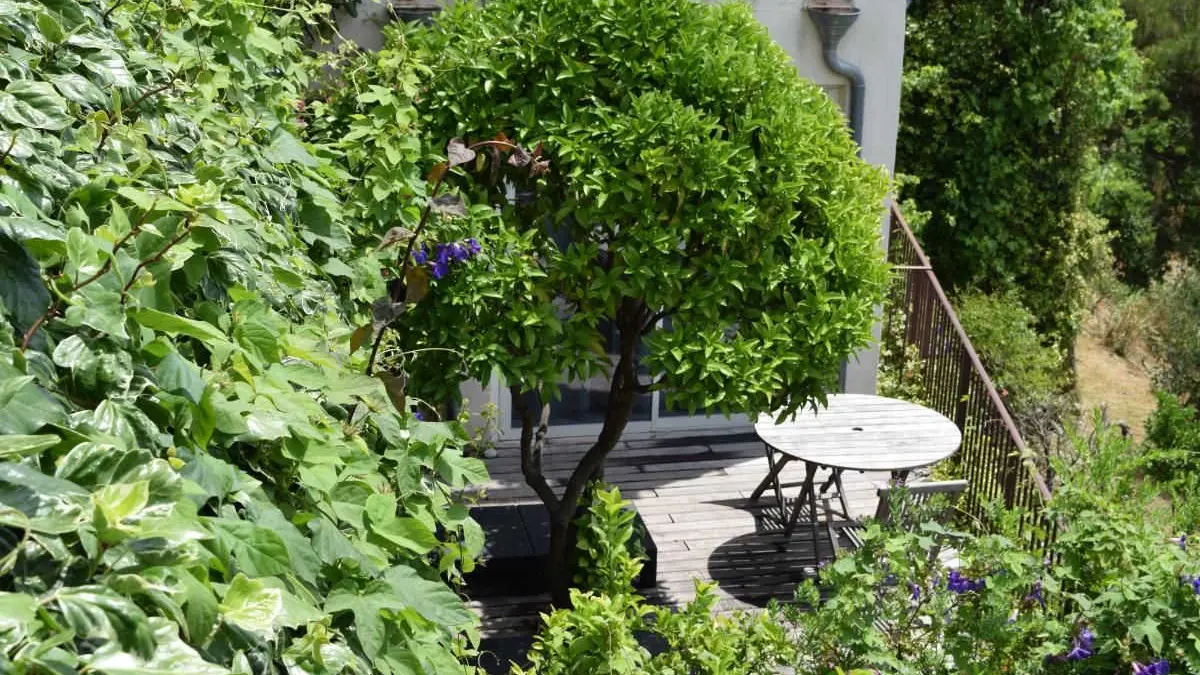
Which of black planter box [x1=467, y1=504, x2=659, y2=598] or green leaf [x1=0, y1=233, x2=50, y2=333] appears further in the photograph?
black planter box [x1=467, y1=504, x2=659, y2=598]

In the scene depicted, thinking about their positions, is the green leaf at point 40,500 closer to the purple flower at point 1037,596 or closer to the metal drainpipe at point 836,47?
the purple flower at point 1037,596

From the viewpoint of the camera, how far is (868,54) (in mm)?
9562

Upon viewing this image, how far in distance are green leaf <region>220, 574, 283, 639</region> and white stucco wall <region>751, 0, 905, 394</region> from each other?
8.51 meters

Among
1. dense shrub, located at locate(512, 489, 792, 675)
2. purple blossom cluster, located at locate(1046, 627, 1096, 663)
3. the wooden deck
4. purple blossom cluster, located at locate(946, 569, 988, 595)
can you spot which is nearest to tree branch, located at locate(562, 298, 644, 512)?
the wooden deck

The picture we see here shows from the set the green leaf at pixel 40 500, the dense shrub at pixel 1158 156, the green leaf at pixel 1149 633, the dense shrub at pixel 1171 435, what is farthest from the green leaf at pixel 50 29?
the dense shrub at pixel 1158 156

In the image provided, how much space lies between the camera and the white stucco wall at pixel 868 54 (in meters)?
9.40

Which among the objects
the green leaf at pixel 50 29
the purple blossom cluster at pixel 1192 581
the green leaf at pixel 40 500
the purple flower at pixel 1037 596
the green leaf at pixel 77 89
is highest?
the green leaf at pixel 50 29

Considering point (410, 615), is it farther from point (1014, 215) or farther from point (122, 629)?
point (1014, 215)

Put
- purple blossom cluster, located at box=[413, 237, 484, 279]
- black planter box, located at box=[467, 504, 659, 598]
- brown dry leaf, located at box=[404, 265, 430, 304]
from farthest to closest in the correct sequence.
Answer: black planter box, located at box=[467, 504, 659, 598] < purple blossom cluster, located at box=[413, 237, 484, 279] < brown dry leaf, located at box=[404, 265, 430, 304]

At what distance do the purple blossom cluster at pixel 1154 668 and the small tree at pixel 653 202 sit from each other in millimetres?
1910

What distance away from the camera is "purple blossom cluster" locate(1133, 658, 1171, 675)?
3691 millimetres

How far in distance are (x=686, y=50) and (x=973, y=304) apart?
729 cm

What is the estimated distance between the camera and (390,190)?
4.25m

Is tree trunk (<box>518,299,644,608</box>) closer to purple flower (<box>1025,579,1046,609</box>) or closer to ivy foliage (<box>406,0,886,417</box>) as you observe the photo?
ivy foliage (<box>406,0,886,417</box>)
